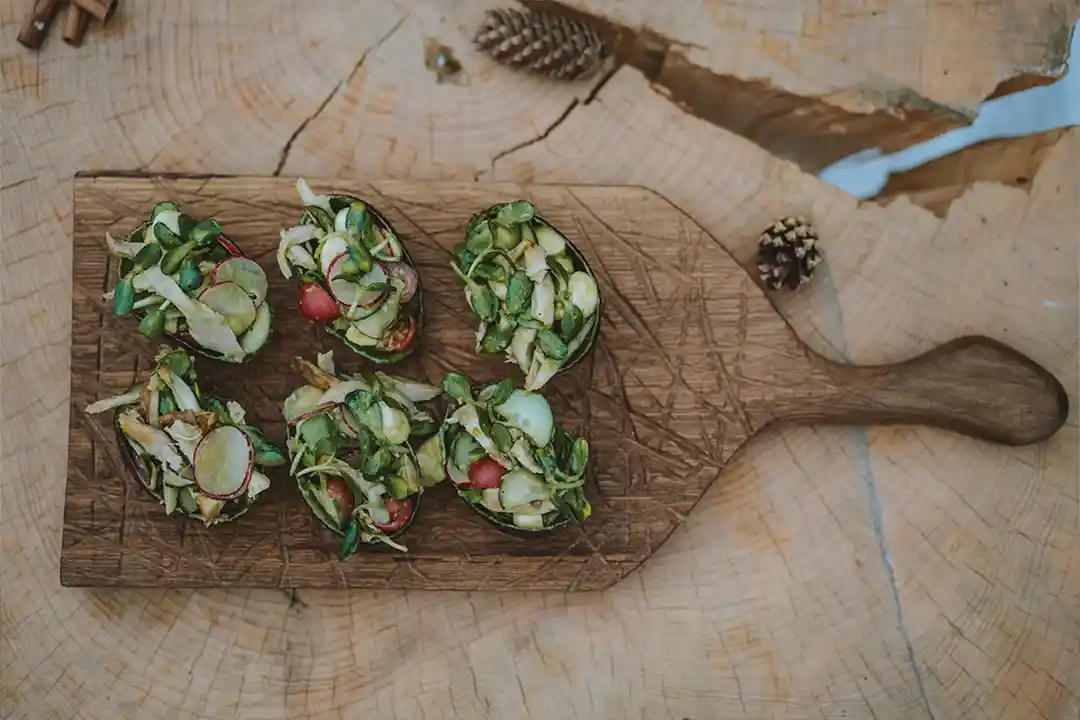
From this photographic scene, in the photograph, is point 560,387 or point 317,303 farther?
point 560,387

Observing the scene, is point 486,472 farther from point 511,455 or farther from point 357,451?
point 357,451

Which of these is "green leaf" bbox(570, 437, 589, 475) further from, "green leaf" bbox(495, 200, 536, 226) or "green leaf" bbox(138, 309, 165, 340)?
"green leaf" bbox(138, 309, 165, 340)

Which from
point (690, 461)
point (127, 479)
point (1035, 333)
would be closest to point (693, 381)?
point (690, 461)

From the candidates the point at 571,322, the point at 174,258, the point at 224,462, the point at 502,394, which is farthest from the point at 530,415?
the point at 174,258

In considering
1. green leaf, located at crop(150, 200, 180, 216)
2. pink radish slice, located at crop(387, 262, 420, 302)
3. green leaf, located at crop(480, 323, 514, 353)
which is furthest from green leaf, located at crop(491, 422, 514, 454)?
green leaf, located at crop(150, 200, 180, 216)

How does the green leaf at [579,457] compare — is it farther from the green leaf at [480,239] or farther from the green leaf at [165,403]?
the green leaf at [165,403]

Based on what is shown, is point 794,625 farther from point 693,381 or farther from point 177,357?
point 177,357
